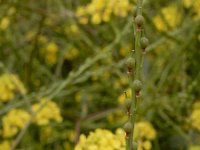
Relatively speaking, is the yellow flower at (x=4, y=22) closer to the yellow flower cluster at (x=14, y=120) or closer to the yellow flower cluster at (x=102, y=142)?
the yellow flower cluster at (x=14, y=120)

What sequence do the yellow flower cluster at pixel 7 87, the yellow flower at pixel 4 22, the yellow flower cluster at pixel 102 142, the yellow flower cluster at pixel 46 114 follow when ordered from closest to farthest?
1. the yellow flower cluster at pixel 102 142
2. the yellow flower cluster at pixel 46 114
3. the yellow flower cluster at pixel 7 87
4. the yellow flower at pixel 4 22

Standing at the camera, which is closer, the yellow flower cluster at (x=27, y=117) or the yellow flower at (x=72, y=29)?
the yellow flower cluster at (x=27, y=117)

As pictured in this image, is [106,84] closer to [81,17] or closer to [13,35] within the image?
[81,17]

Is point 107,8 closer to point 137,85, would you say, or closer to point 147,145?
point 147,145

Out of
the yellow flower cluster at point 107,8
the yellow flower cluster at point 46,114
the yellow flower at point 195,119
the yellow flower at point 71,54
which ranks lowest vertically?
the yellow flower at point 195,119

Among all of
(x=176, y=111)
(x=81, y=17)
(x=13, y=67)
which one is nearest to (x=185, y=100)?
(x=176, y=111)

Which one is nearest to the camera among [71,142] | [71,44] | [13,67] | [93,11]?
[93,11]

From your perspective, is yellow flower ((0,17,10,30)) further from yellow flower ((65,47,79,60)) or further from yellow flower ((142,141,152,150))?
yellow flower ((142,141,152,150))

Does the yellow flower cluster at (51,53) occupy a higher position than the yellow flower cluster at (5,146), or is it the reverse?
the yellow flower cluster at (51,53)

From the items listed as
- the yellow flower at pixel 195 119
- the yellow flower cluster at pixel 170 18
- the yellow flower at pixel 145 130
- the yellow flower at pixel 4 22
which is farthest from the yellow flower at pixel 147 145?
the yellow flower at pixel 4 22
